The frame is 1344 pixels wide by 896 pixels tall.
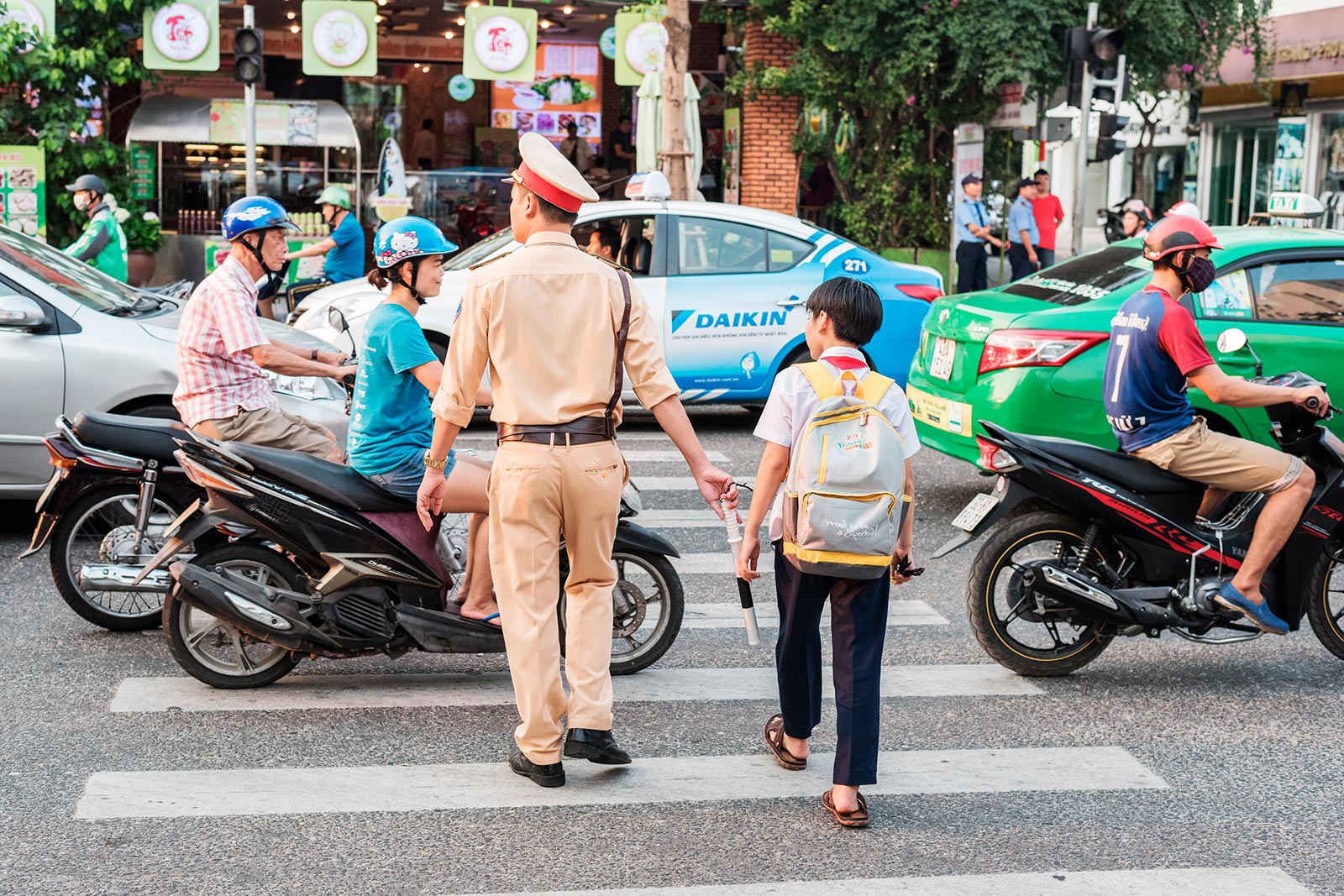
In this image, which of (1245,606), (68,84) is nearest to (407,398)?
(1245,606)

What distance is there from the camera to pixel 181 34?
17.6 m

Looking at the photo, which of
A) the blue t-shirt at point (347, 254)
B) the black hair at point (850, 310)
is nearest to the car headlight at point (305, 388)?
the black hair at point (850, 310)

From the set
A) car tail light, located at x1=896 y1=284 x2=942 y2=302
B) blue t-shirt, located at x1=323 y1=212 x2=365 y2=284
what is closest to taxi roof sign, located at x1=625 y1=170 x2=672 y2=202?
car tail light, located at x1=896 y1=284 x2=942 y2=302

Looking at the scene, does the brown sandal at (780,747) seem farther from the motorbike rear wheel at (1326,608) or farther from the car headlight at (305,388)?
the car headlight at (305,388)

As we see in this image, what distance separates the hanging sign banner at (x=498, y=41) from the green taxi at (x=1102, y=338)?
1144 cm

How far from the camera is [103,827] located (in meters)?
4.30

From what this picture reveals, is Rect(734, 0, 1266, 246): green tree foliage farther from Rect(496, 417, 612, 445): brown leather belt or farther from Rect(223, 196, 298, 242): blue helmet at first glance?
Rect(496, 417, 612, 445): brown leather belt

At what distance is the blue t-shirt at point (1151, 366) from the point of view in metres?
5.57

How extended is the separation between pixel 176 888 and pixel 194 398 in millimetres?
2639

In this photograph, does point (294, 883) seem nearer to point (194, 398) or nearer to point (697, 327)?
point (194, 398)

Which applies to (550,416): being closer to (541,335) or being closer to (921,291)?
(541,335)

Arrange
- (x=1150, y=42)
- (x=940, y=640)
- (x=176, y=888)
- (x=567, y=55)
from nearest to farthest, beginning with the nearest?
1. (x=176, y=888)
2. (x=940, y=640)
3. (x=1150, y=42)
4. (x=567, y=55)

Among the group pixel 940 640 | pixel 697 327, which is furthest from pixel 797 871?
pixel 697 327

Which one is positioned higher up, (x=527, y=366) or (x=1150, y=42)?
(x=1150, y=42)
